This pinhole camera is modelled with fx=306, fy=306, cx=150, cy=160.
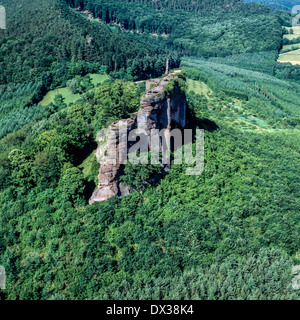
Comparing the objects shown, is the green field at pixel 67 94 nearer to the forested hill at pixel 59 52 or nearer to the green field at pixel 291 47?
the forested hill at pixel 59 52

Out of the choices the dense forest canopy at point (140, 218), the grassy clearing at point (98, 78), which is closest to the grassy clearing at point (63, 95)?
the dense forest canopy at point (140, 218)

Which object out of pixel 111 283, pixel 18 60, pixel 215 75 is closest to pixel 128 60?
pixel 18 60

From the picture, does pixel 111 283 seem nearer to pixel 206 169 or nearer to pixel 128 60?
pixel 206 169

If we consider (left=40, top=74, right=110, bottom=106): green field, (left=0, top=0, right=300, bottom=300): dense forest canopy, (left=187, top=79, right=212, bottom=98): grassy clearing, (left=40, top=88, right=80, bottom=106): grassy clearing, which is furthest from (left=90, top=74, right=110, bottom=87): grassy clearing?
(left=187, top=79, right=212, bottom=98): grassy clearing

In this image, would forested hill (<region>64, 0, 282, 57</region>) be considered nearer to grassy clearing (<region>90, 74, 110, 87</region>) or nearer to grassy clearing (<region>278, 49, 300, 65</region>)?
grassy clearing (<region>278, 49, 300, 65</region>)

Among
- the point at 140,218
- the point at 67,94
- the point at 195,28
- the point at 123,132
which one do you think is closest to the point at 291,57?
the point at 195,28

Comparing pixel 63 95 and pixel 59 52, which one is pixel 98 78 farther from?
pixel 59 52
